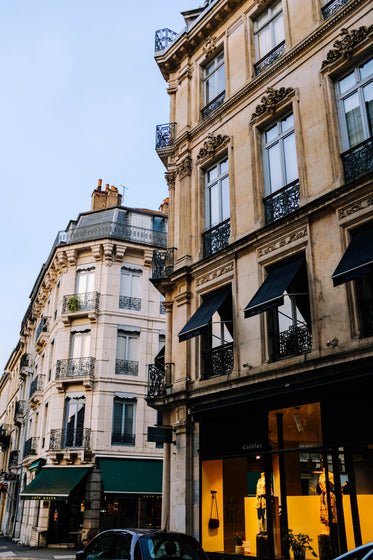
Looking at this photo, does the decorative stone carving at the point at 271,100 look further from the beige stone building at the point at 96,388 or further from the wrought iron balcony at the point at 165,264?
the beige stone building at the point at 96,388

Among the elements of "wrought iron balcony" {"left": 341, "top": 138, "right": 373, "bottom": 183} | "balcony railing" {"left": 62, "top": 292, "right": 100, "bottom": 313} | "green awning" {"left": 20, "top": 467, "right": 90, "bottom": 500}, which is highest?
"balcony railing" {"left": 62, "top": 292, "right": 100, "bottom": 313}

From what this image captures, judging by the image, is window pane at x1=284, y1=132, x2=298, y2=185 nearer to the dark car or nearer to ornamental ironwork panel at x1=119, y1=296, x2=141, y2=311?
the dark car

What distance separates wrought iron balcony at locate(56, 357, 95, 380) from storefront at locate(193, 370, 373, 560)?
1269cm

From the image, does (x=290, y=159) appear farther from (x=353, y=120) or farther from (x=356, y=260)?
(x=356, y=260)

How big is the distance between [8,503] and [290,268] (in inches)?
1356

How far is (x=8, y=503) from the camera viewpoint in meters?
38.3

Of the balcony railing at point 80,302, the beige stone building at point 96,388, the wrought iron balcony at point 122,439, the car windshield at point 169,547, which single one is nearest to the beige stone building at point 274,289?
the car windshield at point 169,547

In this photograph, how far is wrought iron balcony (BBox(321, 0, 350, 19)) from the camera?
12422 millimetres

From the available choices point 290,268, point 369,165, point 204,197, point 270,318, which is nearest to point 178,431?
point 270,318

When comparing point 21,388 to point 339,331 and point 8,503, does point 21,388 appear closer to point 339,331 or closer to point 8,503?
point 8,503

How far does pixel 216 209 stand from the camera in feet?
50.5

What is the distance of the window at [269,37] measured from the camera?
1427 centimetres

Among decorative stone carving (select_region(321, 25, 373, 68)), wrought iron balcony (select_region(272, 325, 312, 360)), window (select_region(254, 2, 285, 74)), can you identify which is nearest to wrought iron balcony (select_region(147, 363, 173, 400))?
wrought iron balcony (select_region(272, 325, 312, 360))

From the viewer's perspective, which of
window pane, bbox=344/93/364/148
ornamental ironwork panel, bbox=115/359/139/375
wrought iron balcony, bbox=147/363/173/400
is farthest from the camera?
ornamental ironwork panel, bbox=115/359/139/375
